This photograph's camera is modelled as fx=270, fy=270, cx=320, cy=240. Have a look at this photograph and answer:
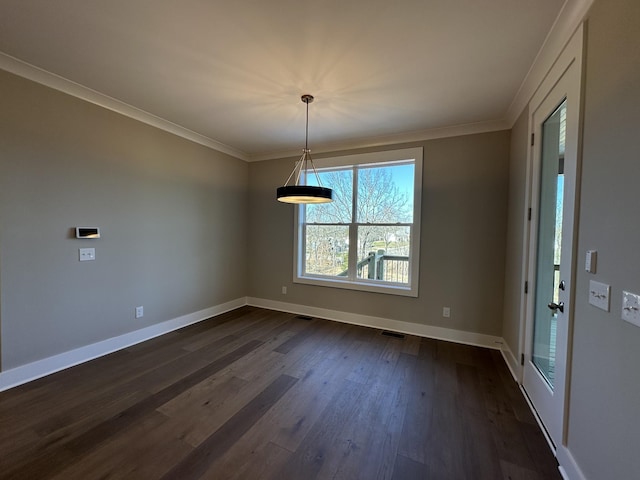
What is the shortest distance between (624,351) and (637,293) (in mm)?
264

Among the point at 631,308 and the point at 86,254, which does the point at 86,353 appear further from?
the point at 631,308

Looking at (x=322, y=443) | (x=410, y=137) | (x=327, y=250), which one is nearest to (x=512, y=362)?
(x=322, y=443)

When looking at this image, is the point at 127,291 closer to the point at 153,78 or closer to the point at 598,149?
the point at 153,78

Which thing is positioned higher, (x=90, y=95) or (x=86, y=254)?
(x=90, y=95)

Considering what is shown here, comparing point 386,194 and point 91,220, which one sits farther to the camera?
point 386,194

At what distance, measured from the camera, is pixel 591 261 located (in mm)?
1353

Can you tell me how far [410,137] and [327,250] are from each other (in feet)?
6.63

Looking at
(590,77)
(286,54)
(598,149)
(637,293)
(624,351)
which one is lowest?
(624,351)

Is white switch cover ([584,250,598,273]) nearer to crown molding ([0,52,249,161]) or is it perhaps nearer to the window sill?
the window sill

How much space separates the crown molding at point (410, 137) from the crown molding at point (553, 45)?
1.78 feet

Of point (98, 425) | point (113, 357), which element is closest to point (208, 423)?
point (98, 425)

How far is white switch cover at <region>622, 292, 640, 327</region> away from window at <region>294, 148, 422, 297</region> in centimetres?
249

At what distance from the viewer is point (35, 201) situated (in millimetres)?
2369

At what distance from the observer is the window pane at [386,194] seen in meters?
3.73
